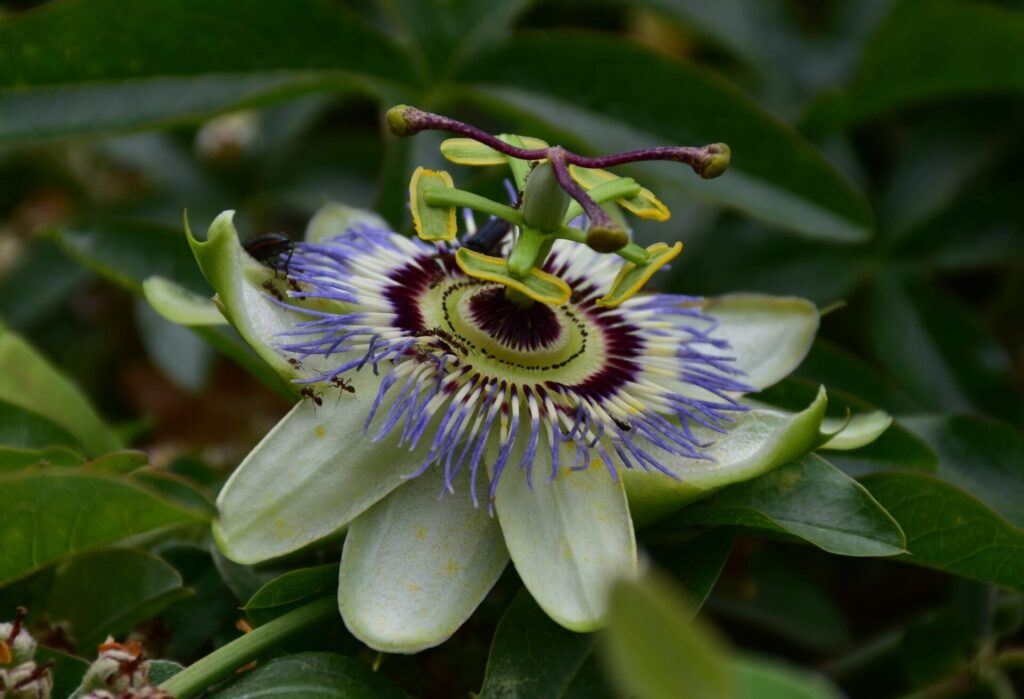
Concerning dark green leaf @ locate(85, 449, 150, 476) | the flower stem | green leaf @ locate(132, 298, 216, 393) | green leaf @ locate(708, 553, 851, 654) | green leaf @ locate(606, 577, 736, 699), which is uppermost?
green leaf @ locate(606, 577, 736, 699)

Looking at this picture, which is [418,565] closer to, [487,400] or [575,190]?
[487,400]

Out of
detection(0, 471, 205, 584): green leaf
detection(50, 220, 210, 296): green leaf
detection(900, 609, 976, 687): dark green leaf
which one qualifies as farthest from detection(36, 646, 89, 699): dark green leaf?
detection(900, 609, 976, 687): dark green leaf

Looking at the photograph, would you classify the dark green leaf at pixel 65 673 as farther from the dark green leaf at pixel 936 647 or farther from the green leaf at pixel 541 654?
the dark green leaf at pixel 936 647

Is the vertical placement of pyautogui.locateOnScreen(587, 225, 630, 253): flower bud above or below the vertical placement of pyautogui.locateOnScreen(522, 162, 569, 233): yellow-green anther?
above

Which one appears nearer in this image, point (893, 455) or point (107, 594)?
point (107, 594)

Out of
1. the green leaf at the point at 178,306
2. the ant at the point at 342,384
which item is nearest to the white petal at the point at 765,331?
the ant at the point at 342,384

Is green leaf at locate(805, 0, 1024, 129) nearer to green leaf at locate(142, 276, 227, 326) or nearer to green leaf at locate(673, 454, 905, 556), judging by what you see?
green leaf at locate(673, 454, 905, 556)

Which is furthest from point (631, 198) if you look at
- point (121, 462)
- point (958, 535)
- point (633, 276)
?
point (121, 462)
